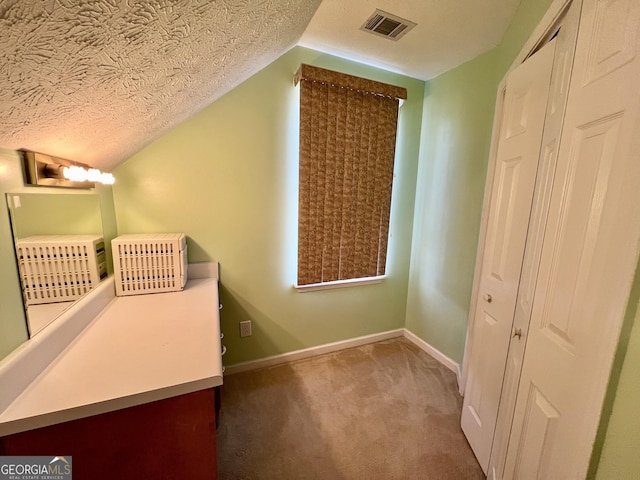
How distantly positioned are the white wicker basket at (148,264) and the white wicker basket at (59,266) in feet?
0.28

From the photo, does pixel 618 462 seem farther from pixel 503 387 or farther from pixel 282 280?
pixel 282 280

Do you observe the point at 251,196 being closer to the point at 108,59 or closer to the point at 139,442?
the point at 108,59

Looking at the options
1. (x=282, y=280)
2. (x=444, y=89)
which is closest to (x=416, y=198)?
(x=444, y=89)

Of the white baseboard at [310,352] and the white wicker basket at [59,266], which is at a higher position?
the white wicker basket at [59,266]

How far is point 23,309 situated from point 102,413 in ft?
1.52

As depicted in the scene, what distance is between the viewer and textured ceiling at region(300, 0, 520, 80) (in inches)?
54.9

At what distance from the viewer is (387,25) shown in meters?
1.57

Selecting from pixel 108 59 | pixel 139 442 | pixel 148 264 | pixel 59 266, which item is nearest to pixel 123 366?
pixel 139 442

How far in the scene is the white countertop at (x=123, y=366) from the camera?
69cm

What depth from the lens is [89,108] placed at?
0.76 m

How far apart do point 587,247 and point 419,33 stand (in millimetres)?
1652

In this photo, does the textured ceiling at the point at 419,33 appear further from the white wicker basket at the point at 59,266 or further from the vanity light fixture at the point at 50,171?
the white wicker basket at the point at 59,266

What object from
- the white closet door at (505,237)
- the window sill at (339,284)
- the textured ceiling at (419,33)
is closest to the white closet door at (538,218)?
the white closet door at (505,237)

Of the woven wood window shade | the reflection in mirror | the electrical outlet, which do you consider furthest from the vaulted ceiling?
the electrical outlet
